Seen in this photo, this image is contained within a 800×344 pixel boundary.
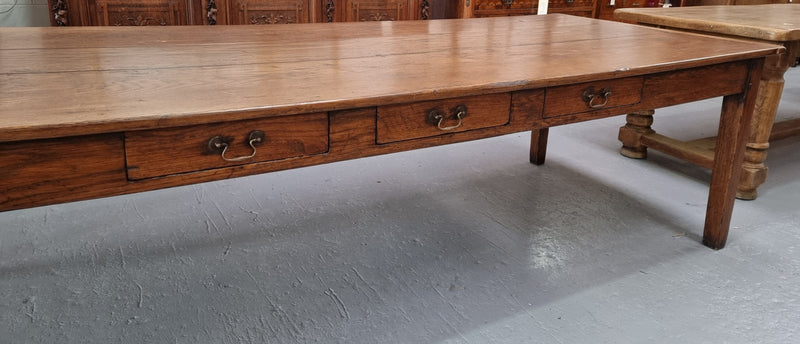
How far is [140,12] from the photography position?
364cm

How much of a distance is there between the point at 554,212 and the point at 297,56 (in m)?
1.36

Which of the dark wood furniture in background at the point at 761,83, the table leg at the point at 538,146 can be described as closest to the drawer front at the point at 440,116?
the table leg at the point at 538,146

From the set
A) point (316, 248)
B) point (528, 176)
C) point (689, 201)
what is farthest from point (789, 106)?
point (316, 248)

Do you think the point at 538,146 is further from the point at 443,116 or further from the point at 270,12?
the point at 270,12

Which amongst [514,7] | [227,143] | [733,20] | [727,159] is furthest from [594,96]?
[514,7]

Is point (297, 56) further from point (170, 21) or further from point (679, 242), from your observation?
point (170, 21)

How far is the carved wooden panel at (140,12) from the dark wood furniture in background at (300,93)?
1511mm

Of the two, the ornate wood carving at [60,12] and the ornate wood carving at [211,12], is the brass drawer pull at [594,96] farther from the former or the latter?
the ornate wood carving at [60,12]

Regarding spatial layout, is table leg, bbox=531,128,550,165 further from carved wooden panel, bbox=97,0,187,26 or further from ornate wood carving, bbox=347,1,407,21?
carved wooden panel, bbox=97,0,187,26

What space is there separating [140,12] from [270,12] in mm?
783

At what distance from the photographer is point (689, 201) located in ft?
9.11

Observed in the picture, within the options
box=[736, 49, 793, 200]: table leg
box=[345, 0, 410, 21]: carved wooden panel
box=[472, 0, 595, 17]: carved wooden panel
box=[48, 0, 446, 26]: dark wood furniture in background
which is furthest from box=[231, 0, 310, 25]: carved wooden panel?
box=[736, 49, 793, 200]: table leg

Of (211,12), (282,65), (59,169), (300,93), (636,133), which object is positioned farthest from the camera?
(211,12)

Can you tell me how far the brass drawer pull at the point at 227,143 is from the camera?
1.28 metres
